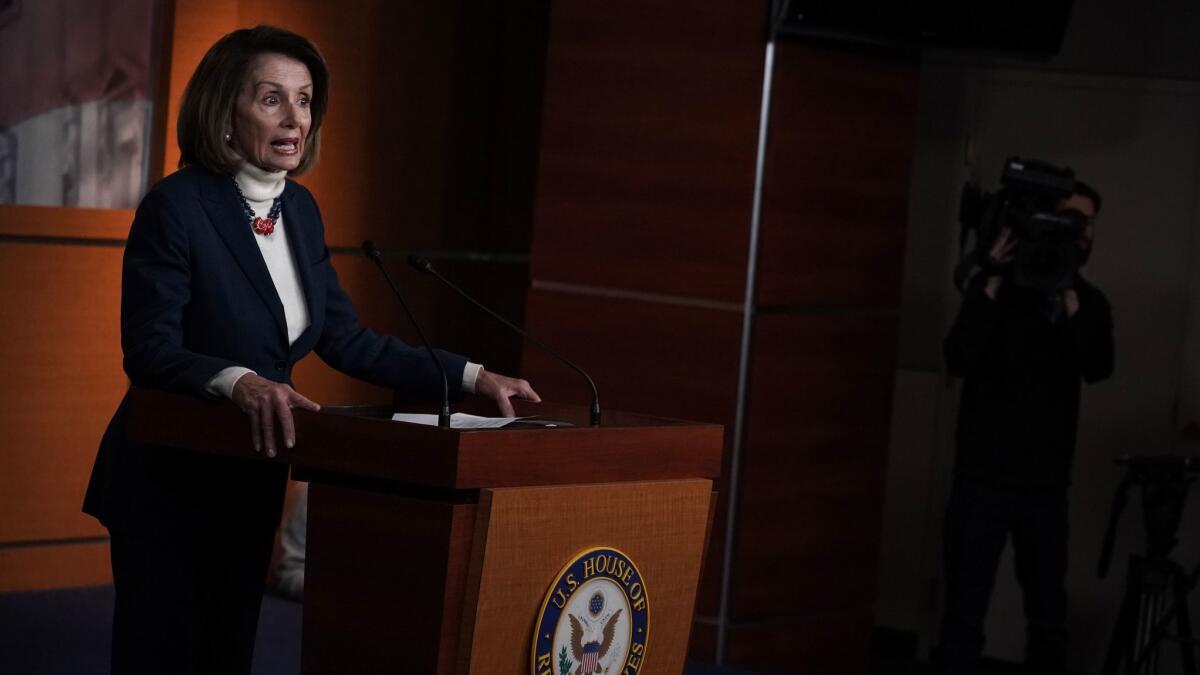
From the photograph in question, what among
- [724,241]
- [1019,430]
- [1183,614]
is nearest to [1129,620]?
[1183,614]

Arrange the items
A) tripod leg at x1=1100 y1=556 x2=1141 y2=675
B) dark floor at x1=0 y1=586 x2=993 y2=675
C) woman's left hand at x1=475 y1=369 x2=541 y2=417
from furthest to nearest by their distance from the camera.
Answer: tripod leg at x1=1100 y1=556 x2=1141 y2=675 → dark floor at x1=0 y1=586 x2=993 y2=675 → woman's left hand at x1=475 y1=369 x2=541 y2=417

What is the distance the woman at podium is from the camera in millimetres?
2143

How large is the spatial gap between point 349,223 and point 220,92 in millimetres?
2859

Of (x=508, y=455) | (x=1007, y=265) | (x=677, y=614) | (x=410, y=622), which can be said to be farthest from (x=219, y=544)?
(x=1007, y=265)

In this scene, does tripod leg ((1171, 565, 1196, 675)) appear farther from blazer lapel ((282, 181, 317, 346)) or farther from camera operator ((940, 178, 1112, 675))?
blazer lapel ((282, 181, 317, 346))

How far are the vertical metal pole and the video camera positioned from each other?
616 millimetres

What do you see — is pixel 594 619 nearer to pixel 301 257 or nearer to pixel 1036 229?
pixel 301 257

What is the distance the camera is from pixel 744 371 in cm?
463

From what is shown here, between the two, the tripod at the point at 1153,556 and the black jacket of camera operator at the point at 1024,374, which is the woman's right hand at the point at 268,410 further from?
the tripod at the point at 1153,556

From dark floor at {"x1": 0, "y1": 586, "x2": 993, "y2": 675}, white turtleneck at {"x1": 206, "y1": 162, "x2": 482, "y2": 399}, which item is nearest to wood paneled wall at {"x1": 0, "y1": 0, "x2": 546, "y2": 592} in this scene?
dark floor at {"x1": 0, "y1": 586, "x2": 993, "y2": 675}

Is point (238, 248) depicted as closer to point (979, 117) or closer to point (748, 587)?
point (748, 587)

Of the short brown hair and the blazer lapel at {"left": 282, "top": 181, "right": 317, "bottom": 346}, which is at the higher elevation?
the short brown hair

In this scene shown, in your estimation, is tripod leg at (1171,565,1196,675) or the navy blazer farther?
tripod leg at (1171,565,1196,675)

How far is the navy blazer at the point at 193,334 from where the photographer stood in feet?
6.97
